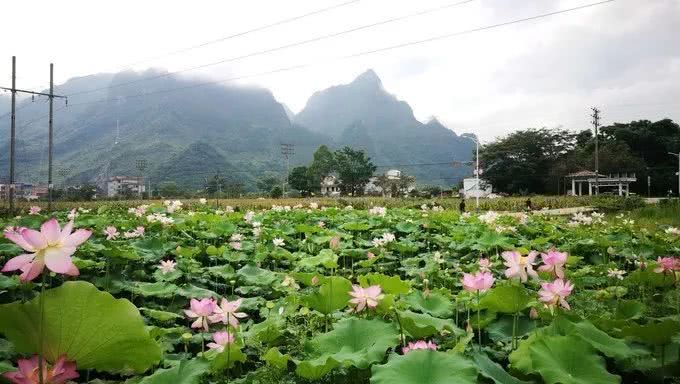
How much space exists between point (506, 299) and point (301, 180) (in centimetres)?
5943

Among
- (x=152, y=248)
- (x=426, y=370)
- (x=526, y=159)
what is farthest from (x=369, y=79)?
(x=426, y=370)

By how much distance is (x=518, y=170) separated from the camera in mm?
53375

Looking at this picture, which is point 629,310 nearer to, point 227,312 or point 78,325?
point 227,312

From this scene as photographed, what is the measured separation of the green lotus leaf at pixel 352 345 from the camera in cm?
146

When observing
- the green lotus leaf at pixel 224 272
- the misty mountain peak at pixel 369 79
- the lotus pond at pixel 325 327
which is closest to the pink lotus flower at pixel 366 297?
the lotus pond at pixel 325 327

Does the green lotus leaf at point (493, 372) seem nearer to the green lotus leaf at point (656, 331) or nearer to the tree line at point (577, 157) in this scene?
the green lotus leaf at point (656, 331)

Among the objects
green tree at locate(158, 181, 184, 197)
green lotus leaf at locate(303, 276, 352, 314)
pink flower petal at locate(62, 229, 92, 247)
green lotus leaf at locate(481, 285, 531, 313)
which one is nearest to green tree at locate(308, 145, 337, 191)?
green tree at locate(158, 181, 184, 197)

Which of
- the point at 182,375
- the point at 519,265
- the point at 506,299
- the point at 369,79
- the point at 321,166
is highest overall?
the point at 369,79

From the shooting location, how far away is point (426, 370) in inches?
49.8

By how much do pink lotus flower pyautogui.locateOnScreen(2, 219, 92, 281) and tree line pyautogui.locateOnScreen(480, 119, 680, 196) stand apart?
5182 cm

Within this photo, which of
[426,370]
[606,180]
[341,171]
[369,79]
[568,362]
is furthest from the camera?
[369,79]

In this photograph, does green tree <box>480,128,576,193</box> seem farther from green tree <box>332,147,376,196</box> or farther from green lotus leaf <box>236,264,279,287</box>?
green lotus leaf <box>236,264,279,287</box>

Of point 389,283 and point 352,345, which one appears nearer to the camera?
point 352,345

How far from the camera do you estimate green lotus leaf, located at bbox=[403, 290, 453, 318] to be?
2131 mm
